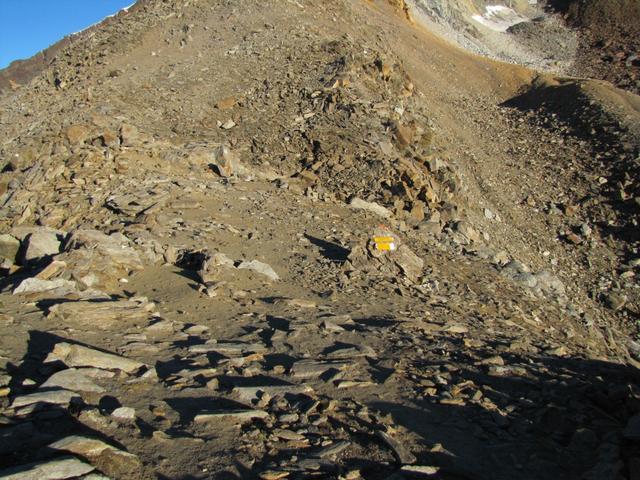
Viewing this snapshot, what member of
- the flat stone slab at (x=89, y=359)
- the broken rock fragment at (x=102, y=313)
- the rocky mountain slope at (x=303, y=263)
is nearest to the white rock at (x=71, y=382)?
the rocky mountain slope at (x=303, y=263)

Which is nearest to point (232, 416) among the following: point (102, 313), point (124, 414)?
point (124, 414)

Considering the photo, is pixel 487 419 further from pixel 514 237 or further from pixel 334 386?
pixel 514 237

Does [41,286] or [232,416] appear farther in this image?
[41,286]

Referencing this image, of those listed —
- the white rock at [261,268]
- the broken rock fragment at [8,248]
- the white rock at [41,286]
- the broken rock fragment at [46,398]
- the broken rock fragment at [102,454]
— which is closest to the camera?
the broken rock fragment at [102,454]

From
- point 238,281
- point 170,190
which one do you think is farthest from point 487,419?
point 170,190

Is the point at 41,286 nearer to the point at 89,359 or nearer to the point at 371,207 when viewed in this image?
the point at 89,359

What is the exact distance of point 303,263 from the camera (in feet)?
27.1

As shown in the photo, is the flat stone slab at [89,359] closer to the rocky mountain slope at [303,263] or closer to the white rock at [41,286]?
the rocky mountain slope at [303,263]

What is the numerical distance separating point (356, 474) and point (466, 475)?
2.58ft

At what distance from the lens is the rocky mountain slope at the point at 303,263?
3756 mm

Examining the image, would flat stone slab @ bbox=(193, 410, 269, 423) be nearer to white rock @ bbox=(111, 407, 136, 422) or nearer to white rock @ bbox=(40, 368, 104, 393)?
white rock @ bbox=(111, 407, 136, 422)

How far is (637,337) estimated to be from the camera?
1050 cm

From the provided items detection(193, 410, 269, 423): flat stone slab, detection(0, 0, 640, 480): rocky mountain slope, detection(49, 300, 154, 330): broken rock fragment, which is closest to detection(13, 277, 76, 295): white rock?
detection(0, 0, 640, 480): rocky mountain slope

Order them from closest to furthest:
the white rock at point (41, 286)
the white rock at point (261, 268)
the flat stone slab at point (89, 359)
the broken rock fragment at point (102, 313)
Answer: the flat stone slab at point (89, 359), the broken rock fragment at point (102, 313), the white rock at point (41, 286), the white rock at point (261, 268)
